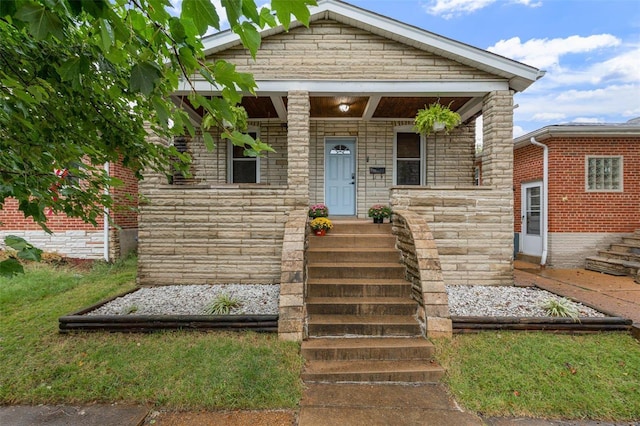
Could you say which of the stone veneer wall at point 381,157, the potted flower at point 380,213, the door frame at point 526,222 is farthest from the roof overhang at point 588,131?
the potted flower at point 380,213

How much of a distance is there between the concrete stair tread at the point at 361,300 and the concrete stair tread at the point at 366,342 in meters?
0.49

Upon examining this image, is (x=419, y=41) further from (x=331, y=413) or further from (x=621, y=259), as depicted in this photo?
(x=621, y=259)

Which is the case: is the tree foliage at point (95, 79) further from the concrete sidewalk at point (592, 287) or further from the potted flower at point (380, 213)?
the concrete sidewalk at point (592, 287)

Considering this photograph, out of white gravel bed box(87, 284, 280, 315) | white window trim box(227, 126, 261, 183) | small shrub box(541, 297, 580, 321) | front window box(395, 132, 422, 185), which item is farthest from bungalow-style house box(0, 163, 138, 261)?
small shrub box(541, 297, 580, 321)

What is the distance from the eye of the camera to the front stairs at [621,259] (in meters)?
6.83

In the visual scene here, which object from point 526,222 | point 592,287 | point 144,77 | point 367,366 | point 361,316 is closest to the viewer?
point 144,77

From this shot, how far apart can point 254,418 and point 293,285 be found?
4.69ft

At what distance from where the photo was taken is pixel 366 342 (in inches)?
132

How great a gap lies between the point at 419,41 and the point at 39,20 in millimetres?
5933

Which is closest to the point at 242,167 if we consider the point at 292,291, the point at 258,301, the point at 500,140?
the point at 258,301

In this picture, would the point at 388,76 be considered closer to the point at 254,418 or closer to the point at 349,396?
the point at 349,396

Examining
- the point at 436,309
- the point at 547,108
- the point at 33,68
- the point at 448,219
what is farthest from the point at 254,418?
the point at 547,108

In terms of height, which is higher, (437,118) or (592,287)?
(437,118)

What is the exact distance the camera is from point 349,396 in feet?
8.95
